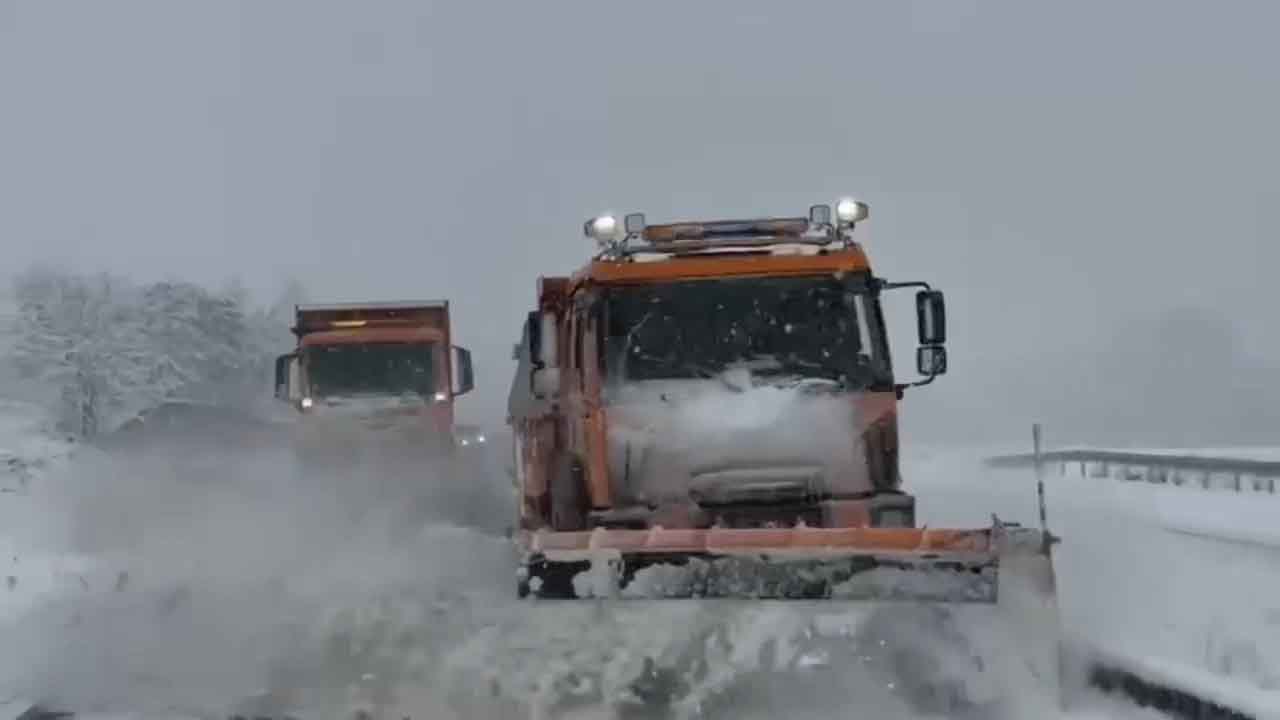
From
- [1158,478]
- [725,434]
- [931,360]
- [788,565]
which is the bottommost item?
[1158,478]

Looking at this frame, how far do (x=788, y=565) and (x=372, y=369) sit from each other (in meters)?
14.0

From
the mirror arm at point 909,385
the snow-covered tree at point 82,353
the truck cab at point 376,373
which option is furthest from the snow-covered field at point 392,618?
the snow-covered tree at point 82,353

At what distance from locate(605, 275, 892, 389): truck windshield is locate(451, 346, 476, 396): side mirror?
1139 cm

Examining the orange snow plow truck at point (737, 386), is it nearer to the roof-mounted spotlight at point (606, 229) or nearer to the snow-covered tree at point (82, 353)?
the roof-mounted spotlight at point (606, 229)

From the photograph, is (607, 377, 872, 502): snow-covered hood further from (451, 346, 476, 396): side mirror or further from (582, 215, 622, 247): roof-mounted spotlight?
(451, 346, 476, 396): side mirror

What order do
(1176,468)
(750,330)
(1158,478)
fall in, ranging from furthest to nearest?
(1158,478) → (1176,468) → (750,330)

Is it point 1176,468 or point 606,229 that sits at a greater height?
point 606,229

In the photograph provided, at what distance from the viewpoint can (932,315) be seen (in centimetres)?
1012

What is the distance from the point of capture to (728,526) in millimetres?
9703

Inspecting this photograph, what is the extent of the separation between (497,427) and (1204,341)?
3616 inches

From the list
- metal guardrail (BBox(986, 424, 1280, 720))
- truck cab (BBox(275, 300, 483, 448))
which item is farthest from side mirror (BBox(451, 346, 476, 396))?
metal guardrail (BBox(986, 424, 1280, 720))

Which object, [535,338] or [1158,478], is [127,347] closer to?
[1158,478]

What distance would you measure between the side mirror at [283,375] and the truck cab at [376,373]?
1cm

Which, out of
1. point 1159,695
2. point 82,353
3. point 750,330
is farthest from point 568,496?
point 82,353
